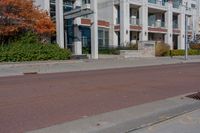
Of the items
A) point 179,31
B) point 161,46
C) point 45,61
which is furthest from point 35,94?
point 179,31

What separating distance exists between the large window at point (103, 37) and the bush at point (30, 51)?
15850 millimetres

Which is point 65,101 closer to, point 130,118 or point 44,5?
point 130,118

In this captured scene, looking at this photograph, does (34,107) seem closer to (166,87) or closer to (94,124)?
(94,124)

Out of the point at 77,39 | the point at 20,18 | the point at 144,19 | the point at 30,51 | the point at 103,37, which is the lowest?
the point at 30,51

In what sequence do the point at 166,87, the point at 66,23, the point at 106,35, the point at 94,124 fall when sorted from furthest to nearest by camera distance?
the point at 106,35 → the point at 66,23 → the point at 166,87 → the point at 94,124

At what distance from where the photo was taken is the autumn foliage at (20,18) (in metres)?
29.9

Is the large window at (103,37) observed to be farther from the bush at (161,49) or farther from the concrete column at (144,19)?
the bush at (161,49)

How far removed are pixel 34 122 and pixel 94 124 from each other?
4.45 feet

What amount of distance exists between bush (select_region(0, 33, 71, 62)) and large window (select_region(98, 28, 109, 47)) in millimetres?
15850

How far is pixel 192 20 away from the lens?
229ft

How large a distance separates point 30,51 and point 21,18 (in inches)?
121

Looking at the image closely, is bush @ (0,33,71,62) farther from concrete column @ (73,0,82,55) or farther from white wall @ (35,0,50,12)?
concrete column @ (73,0,82,55)

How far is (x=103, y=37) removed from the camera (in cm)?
4966

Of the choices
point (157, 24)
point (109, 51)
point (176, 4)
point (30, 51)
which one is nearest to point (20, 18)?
point (30, 51)
